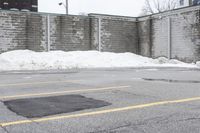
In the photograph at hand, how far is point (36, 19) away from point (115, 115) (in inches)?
916

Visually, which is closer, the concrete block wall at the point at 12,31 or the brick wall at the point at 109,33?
the concrete block wall at the point at 12,31

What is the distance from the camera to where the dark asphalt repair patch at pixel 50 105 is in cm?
694

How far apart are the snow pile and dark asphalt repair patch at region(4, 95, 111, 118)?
15.7 meters

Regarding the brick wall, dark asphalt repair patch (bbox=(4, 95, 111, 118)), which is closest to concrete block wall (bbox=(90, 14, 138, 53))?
the brick wall

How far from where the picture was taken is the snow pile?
2462cm

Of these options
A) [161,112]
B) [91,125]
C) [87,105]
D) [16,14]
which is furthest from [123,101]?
[16,14]

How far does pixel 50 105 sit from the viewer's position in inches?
303

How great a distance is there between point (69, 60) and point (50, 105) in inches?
757

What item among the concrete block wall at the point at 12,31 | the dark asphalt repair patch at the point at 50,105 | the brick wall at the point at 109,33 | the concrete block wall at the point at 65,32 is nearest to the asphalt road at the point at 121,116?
the dark asphalt repair patch at the point at 50,105

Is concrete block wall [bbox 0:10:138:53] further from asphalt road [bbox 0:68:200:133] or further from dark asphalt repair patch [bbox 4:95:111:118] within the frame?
dark asphalt repair patch [bbox 4:95:111:118]

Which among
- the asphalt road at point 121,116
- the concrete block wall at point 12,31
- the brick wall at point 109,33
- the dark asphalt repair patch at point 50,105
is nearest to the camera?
the asphalt road at point 121,116

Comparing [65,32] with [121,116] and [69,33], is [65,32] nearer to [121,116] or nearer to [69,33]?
[69,33]

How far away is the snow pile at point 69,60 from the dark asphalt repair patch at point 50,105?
51.4ft

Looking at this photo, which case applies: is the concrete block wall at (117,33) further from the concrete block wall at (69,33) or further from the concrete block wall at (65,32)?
the concrete block wall at (69,33)
